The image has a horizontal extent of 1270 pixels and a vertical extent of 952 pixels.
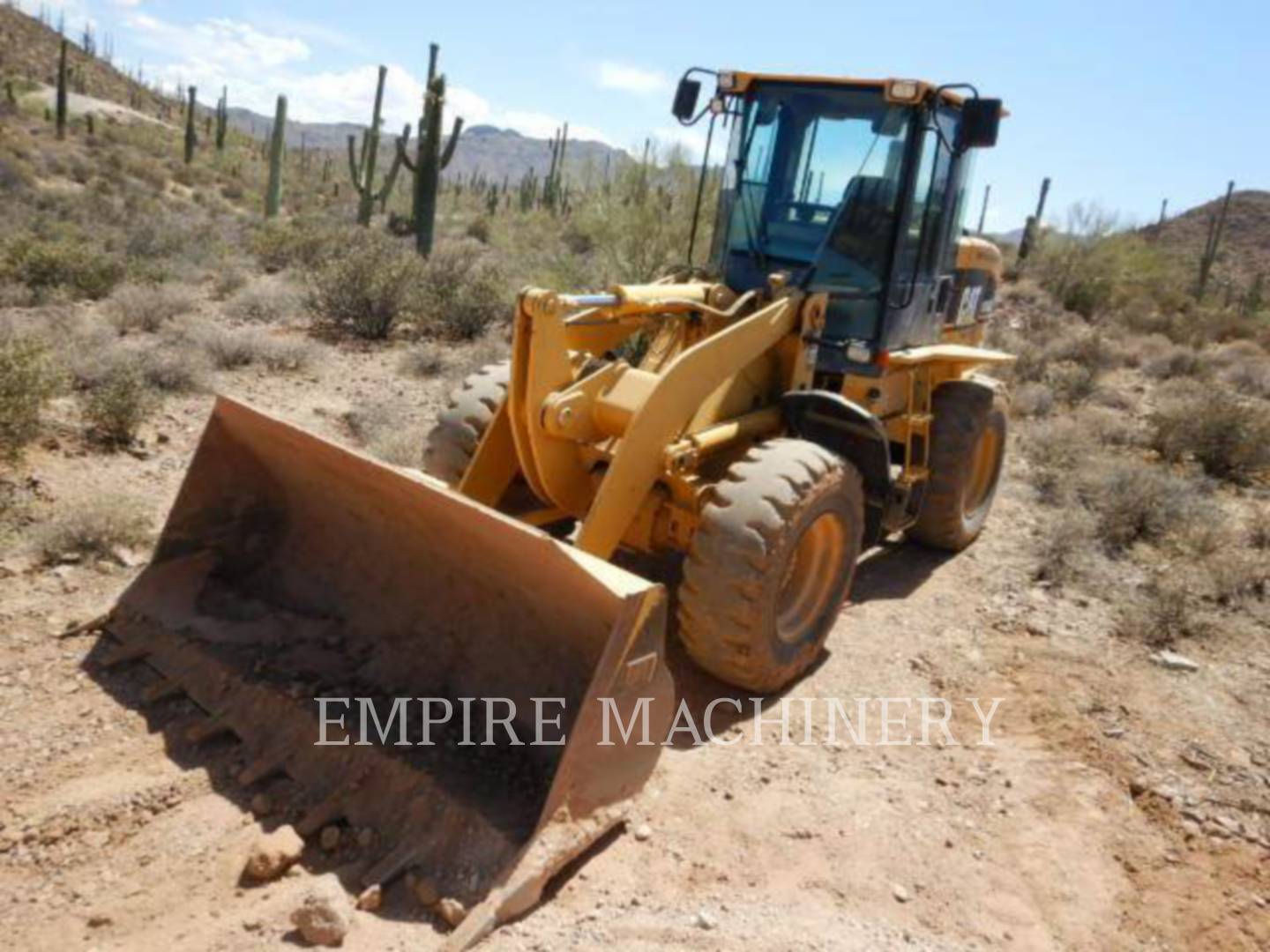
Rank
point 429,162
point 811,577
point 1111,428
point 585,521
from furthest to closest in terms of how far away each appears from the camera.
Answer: point 429,162
point 1111,428
point 811,577
point 585,521

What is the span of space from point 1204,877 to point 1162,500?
472 centimetres

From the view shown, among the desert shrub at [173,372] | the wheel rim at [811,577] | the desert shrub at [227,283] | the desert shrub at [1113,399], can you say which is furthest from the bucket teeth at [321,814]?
the desert shrub at [1113,399]

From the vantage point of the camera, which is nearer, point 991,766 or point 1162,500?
point 991,766

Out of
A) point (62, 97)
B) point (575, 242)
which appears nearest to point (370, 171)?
point (575, 242)

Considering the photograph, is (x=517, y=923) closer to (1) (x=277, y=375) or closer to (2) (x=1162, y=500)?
(2) (x=1162, y=500)

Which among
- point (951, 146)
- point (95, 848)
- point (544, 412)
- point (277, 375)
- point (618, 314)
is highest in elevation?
point (951, 146)

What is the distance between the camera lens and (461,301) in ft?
39.5

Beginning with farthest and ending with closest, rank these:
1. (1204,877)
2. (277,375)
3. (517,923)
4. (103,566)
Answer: (277,375) < (103,566) < (1204,877) < (517,923)

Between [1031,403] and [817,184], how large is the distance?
25.0ft

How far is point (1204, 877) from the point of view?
3.78m

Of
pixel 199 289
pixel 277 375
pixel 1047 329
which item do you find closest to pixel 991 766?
pixel 277 375

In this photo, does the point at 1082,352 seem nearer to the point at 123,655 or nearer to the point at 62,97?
the point at 123,655

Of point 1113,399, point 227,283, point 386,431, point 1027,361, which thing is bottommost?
point 386,431

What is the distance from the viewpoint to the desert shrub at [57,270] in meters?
11.5
